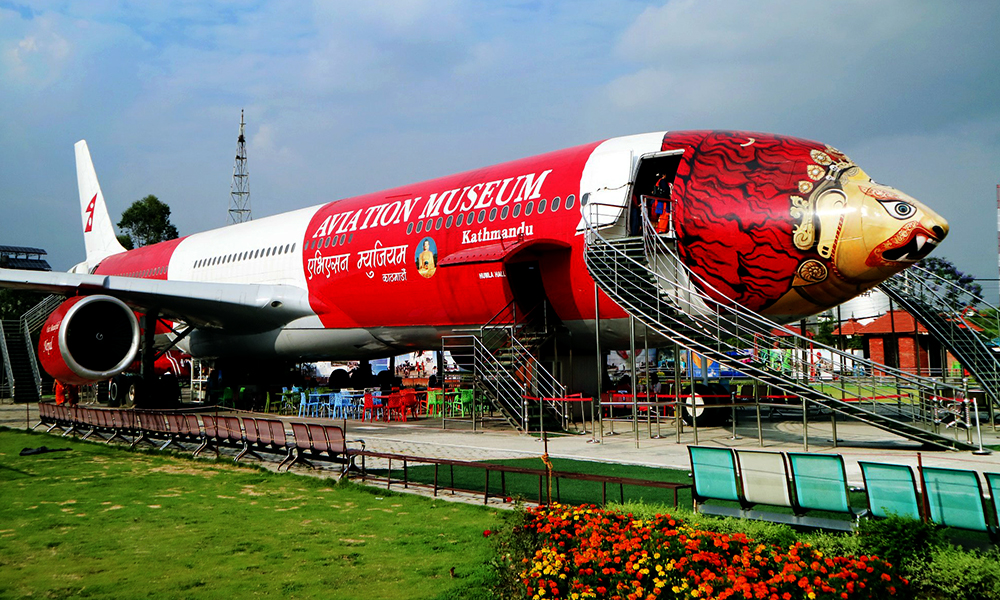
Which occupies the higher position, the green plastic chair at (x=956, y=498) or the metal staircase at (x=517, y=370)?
the metal staircase at (x=517, y=370)

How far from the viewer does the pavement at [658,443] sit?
1176 centimetres

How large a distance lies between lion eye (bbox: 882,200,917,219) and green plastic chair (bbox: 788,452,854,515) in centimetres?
726

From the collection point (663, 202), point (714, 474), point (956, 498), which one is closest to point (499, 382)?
point (663, 202)

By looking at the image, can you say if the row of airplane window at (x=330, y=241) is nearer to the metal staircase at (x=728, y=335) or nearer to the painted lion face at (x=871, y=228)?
the metal staircase at (x=728, y=335)

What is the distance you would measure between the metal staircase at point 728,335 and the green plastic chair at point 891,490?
5610mm

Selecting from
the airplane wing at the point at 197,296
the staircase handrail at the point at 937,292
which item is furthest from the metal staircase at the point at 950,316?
the airplane wing at the point at 197,296

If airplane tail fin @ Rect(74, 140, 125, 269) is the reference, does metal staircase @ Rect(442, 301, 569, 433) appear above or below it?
below

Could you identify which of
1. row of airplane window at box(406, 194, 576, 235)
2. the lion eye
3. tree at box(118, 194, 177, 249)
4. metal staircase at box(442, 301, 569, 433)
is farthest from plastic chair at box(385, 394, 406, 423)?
tree at box(118, 194, 177, 249)

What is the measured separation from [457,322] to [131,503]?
32.6 feet

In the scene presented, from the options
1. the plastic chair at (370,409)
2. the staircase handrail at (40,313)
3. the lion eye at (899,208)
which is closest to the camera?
the lion eye at (899,208)

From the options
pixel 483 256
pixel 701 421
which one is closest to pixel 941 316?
pixel 701 421

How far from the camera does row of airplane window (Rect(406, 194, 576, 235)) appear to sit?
54.2ft

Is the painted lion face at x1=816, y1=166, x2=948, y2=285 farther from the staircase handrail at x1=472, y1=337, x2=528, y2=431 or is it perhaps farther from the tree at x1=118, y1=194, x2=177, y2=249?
the tree at x1=118, y1=194, x2=177, y2=249

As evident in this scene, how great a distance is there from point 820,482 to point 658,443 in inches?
322
